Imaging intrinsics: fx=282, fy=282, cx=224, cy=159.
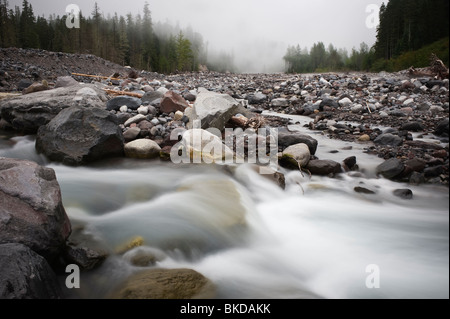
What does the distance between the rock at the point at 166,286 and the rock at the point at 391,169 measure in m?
3.29

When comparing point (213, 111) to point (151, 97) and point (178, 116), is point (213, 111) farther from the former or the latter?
point (151, 97)

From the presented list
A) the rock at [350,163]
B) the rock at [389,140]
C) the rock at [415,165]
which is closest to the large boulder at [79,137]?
the rock at [350,163]

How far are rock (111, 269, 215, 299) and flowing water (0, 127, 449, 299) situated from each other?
0.15 m

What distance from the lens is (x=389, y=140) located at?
5969mm

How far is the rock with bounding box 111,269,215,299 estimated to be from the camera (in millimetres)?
2211

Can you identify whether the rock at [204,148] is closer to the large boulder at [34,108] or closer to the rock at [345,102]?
the large boulder at [34,108]

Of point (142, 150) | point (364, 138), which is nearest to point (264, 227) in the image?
point (142, 150)

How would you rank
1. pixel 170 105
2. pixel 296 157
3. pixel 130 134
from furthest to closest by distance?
pixel 170 105 < pixel 130 134 < pixel 296 157

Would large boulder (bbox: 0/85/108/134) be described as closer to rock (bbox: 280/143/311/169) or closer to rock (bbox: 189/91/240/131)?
rock (bbox: 189/91/240/131)

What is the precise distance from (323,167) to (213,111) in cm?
288

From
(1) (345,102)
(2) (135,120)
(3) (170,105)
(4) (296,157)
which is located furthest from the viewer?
(1) (345,102)

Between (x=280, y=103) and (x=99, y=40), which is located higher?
(x=99, y=40)

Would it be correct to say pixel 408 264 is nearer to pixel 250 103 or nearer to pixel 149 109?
pixel 149 109

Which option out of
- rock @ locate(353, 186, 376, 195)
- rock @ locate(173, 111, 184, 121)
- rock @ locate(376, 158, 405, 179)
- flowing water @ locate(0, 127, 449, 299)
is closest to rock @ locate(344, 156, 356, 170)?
flowing water @ locate(0, 127, 449, 299)
